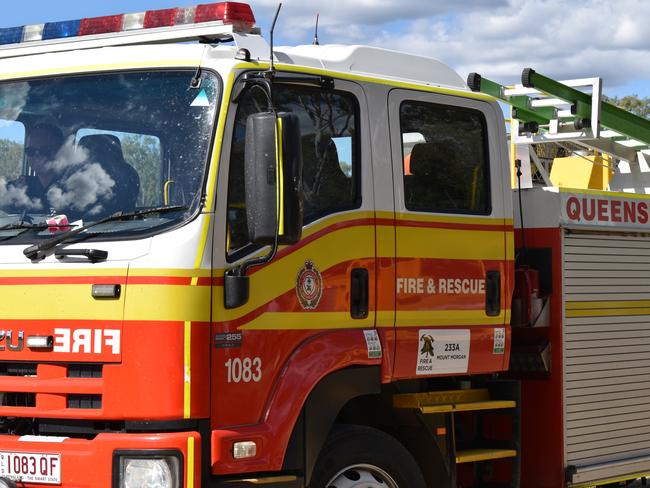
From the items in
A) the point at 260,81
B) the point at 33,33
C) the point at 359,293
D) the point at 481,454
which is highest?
the point at 33,33

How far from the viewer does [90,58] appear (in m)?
5.78

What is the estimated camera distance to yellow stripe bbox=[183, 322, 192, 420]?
16.7 feet

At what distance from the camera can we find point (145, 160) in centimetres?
547

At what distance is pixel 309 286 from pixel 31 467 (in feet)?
5.19

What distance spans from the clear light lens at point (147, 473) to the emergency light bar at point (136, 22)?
229 centimetres

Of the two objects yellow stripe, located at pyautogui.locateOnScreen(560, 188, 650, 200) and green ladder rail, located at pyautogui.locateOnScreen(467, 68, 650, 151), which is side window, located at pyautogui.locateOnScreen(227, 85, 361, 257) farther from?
green ladder rail, located at pyautogui.locateOnScreen(467, 68, 650, 151)

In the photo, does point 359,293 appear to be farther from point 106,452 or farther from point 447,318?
point 106,452

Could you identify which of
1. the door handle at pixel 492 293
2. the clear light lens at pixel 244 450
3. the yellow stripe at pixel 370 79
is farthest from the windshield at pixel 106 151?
the door handle at pixel 492 293

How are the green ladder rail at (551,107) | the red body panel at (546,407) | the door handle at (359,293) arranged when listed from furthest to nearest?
the green ladder rail at (551,107), the red body panel at (546,407), the door handle at (359,293)

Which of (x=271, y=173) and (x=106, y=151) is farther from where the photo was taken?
(x=106, y=151)

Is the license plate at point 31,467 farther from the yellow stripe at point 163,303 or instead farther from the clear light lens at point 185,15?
the clear light lens at point 185,15

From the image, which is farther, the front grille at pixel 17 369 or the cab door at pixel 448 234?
the cab door at pixel 448 234

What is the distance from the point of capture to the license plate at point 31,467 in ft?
17.1

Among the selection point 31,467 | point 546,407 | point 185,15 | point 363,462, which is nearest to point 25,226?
point 31,467
